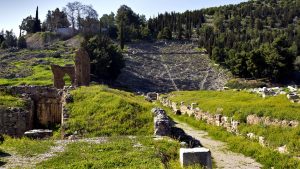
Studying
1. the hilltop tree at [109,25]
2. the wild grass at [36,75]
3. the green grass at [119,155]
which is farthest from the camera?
the hilltop tree at [109,25]

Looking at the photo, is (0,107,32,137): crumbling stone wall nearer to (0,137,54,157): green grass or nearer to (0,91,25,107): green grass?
(0,91,25,107): green grass

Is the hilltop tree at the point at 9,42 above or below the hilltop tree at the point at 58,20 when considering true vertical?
below

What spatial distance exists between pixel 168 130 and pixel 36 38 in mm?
108656

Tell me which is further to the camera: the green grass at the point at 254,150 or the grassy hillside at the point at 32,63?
the grassy hillside at the point at 32,63

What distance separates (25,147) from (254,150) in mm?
10220

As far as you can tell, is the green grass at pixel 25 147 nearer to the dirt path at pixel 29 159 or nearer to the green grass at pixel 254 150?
the dirt path at pixel 29 159

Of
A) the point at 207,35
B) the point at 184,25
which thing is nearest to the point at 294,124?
the point at 207,35

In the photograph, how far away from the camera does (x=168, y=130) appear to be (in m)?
20.7

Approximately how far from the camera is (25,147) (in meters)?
16.7

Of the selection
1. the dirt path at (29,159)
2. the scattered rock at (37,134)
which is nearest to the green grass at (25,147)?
the dirt path at (29,159)

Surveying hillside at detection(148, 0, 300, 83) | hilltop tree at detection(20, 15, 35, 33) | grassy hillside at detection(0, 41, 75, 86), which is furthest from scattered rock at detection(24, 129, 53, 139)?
hilltop tree at detection(20, 15, 35, 33)

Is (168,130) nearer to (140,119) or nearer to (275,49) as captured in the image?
(140,119)

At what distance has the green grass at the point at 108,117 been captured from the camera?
71.7 ft

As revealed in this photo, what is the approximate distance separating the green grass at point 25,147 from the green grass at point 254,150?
8.98 metres
